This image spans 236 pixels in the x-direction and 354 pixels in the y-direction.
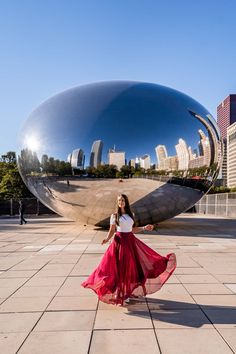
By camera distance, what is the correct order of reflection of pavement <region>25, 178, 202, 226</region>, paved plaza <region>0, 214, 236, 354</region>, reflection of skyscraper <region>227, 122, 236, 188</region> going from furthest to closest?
reflection of skyscraper <region>227, 122, 236, 188</region> → reflection of pavement <region>25, 178, 202, 226</region> → paved plaza <region>0, 214, 236, 354</region>

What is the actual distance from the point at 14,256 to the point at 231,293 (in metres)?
6.15

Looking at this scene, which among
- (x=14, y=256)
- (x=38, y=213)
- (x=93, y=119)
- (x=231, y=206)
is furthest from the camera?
(x=38, y=213)

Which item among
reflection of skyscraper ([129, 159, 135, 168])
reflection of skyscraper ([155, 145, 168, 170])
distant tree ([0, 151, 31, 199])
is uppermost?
reflection of skyscraper ([155, 145, 168, 170])

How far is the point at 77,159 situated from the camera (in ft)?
45.1

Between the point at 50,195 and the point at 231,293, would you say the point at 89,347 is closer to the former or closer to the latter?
the point at 231,293

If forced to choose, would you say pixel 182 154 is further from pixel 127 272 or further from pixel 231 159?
pixel 231 159

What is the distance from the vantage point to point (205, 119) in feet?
50.2

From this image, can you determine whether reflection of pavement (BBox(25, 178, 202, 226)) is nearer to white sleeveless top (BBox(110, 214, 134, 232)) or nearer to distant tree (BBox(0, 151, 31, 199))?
white sleeveless top (BBox(110, 214, 134, 232))

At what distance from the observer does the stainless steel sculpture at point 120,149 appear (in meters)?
13.7

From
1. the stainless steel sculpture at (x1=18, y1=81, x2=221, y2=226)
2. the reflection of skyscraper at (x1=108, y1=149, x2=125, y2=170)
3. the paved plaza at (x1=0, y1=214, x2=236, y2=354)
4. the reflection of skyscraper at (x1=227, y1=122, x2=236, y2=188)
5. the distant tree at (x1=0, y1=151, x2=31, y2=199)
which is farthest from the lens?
the reflection of skyscraper at (x1=227, y1=122, x2=236, y2=188)

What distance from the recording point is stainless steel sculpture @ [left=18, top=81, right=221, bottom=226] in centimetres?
1368

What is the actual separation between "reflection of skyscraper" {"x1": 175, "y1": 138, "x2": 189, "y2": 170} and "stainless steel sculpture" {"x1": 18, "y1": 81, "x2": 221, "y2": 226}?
35mm

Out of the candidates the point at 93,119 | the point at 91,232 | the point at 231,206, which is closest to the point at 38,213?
the point at 231,206

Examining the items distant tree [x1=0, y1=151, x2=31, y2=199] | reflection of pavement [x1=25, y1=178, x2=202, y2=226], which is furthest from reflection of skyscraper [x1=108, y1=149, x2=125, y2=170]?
distant tree [x1=0, y1=151, x2=31, y2=199]
